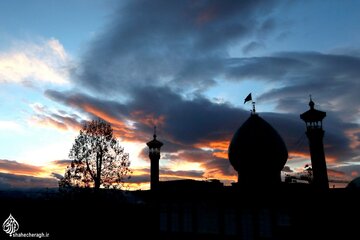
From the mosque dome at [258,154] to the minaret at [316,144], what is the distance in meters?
A: 3.41

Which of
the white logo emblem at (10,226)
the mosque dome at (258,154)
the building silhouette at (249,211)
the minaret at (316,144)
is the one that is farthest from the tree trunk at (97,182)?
the minaret at (316,144)

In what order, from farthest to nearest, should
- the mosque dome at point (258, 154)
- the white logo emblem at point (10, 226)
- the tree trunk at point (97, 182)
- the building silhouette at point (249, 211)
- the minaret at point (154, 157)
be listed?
the minaret at point (154, 157) → the tree trunk at point (97, 182) → the mosque dome at point (258, 154) → the white logo emblem at point (10, 226) → the building silhouette at point (249, 211)

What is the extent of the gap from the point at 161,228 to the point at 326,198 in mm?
12736

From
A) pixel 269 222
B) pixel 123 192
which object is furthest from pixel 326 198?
pixel 123 192

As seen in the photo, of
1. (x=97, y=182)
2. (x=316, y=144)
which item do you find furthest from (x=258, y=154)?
(x=97, y=182)

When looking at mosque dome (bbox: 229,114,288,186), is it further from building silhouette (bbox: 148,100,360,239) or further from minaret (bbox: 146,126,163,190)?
minaret (bbox: 146,126,163,190)

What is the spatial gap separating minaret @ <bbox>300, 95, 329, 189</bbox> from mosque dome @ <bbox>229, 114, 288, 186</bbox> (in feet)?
11.2

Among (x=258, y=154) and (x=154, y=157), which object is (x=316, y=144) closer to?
(x=258, y=154)

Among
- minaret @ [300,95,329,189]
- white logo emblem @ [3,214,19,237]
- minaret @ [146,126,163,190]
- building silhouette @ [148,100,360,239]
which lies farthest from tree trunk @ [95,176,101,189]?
minaret @ [300,95,329,189]

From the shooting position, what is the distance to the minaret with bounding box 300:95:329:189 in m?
31.9

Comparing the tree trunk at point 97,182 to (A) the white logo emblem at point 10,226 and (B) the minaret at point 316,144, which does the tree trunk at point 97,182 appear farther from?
(B) the minaret at point 316,144

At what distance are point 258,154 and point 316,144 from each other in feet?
24.7

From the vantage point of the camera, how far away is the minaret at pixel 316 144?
105ft

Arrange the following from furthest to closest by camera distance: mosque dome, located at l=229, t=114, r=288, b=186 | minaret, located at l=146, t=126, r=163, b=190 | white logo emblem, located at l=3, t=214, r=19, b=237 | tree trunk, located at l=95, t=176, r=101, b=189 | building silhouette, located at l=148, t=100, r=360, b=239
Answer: minaret, located at l=146, t=126, r=163, b=190, tree trunk, located at l=95, t=176, r=101, b=189, mosque dome, located at l=229, t=114, r=288, b=186, white logo emblem, located at l=3, t=214, r=19, b=237, building silhouette, located at l=148, t=100, r=360, b=239
